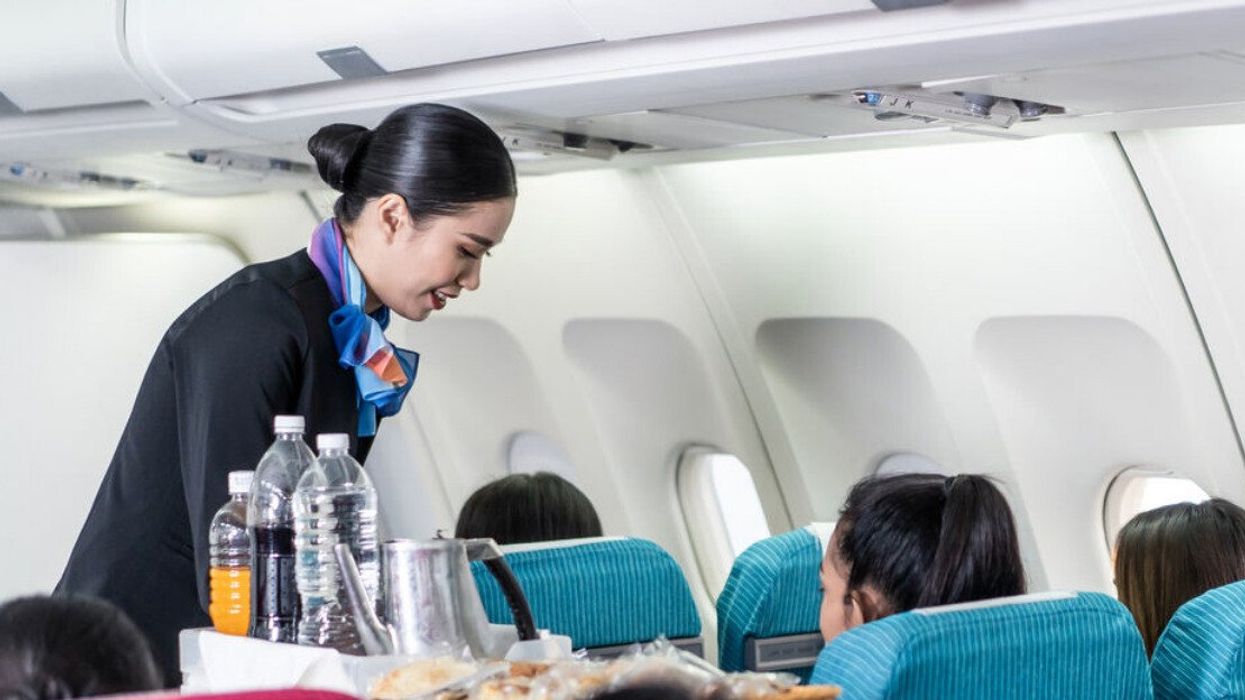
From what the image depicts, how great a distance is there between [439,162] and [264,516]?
2.37ft

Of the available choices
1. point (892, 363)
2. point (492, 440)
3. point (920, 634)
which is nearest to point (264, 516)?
point (920, 634)

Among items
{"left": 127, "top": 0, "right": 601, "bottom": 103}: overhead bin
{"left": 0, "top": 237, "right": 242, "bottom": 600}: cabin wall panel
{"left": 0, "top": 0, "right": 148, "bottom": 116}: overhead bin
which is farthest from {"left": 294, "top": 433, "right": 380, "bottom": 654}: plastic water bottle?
{"left": 0, "top": 237, "right": 242, "bottom": 600}: cabin wall panel

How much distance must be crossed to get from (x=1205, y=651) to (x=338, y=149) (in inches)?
67.0

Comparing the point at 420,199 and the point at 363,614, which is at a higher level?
the point at 420,199

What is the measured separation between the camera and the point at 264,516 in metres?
2.73

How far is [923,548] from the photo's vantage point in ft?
10.4

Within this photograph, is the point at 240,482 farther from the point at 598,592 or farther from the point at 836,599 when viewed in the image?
the point at 836,599

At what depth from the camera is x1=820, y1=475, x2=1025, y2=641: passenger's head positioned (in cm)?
311

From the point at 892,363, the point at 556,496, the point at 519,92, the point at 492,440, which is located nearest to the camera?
the point at 519,92

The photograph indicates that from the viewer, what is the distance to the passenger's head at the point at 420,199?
3100 mm

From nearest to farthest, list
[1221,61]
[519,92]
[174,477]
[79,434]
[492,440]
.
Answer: [174,477], [1221,61], [519,92], [79,434], [492,440]

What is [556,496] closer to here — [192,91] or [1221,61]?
[192,91]

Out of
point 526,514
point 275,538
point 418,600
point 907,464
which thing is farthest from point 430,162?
point 907,464

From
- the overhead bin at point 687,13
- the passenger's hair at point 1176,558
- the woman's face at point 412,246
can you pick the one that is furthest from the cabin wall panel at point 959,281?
the woman's face at point 412,246
